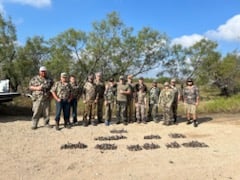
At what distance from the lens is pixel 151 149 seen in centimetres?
916

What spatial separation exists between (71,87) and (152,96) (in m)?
2.92

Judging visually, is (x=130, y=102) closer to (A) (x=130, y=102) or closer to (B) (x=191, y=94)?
(A) (x=130, y=102)

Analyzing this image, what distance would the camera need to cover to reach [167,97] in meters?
13.3

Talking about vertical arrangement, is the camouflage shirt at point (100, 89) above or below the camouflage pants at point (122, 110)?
above

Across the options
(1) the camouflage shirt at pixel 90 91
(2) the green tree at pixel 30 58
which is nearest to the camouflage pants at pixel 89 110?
(1) the camouflage shirt at pixel 90 91

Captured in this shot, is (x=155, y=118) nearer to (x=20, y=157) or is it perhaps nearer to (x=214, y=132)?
(x=214, y=132)

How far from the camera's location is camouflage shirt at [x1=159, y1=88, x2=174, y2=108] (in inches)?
523

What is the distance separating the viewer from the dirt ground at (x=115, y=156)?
698 centimetres

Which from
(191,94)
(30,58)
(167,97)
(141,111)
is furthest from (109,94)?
(30,58)

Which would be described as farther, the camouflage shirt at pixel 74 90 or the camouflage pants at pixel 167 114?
the camouflage pants at pixel 167 114

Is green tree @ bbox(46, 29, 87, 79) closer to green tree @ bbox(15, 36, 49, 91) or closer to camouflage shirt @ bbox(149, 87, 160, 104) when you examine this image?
green tree @ bbox(15, 36, 49, 91)

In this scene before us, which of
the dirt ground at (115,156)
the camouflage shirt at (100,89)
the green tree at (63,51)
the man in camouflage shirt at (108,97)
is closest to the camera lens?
the dirt ground at (115,156)

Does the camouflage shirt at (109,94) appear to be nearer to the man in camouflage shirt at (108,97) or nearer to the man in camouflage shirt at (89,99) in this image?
the man in camouflage shirt at (108,97)

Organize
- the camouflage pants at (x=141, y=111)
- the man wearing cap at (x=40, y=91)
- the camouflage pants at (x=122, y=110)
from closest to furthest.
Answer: the man wearing cap at (x=40, y=91)
the camouflage pants at (x=122, y=110)
the camouflage pants at (x=141, y=111)
